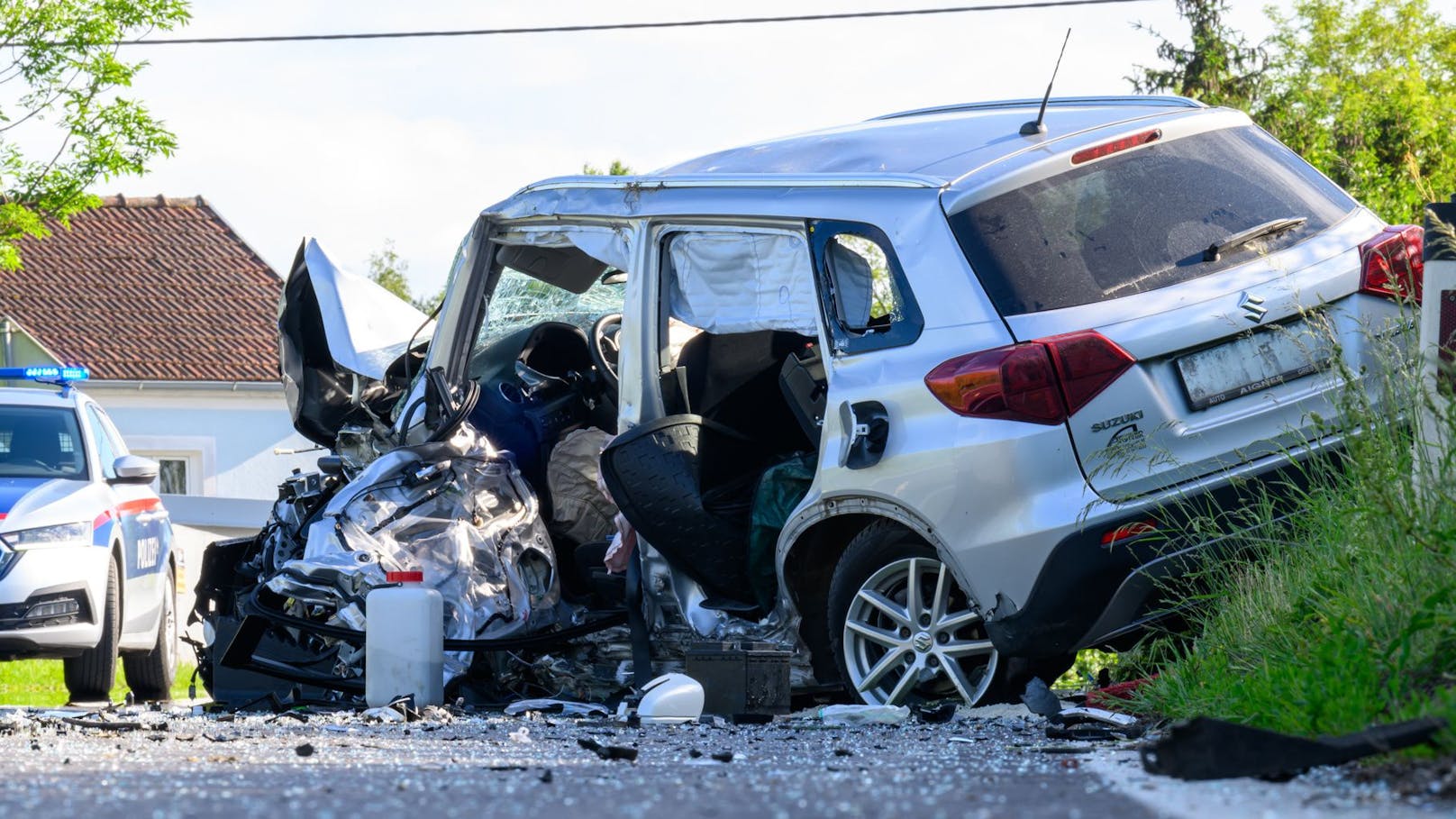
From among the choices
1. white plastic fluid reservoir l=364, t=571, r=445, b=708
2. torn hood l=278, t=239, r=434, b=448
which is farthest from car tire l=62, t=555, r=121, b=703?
white plastic fluid reservoir l=364, t=571, r=445, b=708

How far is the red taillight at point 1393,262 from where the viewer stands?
5766 millimetres

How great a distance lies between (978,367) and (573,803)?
2.33 m

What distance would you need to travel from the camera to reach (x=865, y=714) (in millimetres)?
5633

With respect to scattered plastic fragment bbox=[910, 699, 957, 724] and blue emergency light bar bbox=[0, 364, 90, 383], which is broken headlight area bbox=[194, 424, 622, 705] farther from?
blue emergency light bar bbox=[0, 364, 90, 383]

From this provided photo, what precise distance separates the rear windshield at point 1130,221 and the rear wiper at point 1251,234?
2 centimetres

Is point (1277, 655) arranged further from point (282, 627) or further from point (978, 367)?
point (282, 627)

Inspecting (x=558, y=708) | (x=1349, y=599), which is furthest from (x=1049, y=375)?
(x=558, y=708)

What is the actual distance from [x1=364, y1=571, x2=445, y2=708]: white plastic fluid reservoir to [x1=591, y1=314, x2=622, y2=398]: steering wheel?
1.40 m

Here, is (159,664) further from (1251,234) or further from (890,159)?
(1251,234)

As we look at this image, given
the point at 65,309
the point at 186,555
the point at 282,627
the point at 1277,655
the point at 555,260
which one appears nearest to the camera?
the point at 1277,655

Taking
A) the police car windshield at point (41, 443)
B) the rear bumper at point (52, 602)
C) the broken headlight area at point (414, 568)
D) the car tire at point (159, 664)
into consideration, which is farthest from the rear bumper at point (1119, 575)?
the car tire at point (159, 664)

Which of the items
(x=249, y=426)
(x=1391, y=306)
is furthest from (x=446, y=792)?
(x=249, y=426)

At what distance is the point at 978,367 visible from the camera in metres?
5.38

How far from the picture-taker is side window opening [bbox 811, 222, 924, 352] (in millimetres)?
5801
